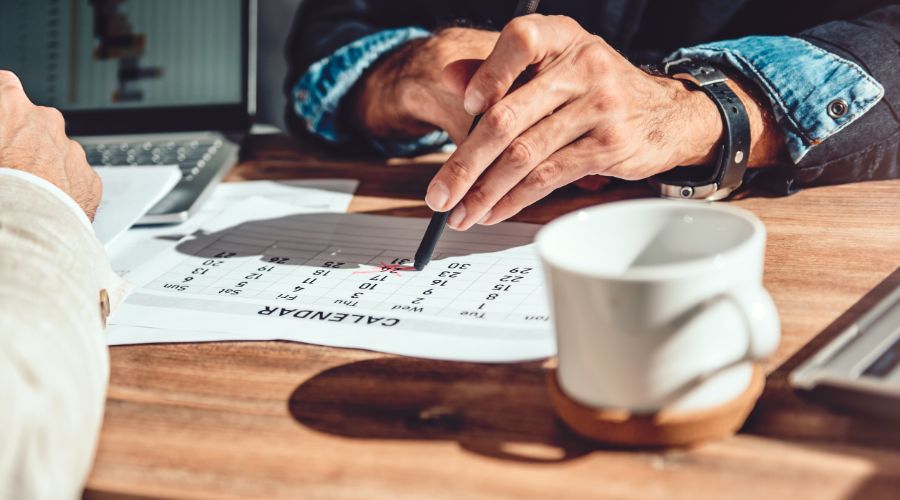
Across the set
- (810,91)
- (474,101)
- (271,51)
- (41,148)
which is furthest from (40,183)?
(271,51)

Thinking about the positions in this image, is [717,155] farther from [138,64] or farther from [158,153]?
[138,64]

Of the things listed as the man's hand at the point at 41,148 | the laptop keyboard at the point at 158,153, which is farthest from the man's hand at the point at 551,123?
the laptop keyboard at the point at 158,153

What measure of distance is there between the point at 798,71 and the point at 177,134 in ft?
2.71

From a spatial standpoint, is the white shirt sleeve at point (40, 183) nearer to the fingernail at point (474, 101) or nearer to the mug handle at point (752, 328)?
the fingernail at point (474, 101)

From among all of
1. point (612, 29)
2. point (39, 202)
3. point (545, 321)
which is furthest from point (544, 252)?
point (612, 29)

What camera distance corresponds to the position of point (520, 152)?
666 mm

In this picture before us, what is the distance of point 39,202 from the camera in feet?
1.82

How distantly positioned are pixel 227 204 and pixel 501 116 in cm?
39

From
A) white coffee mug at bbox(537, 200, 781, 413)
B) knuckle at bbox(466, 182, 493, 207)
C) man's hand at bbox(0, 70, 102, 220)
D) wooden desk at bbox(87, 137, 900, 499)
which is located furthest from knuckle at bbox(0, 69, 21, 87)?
white coffee mug at bbox(537, 200, 781, 413)

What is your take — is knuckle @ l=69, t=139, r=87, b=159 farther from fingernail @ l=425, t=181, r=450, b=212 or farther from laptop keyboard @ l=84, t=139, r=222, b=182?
fingernail @ l=425, t=181, r=450, b=212

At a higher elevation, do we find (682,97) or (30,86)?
(682,97)

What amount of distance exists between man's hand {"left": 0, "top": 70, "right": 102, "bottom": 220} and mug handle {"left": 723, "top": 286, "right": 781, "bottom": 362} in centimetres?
55

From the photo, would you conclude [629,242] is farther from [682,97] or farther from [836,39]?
[836,39]

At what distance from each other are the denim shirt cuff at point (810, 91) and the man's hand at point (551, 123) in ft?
0.34
